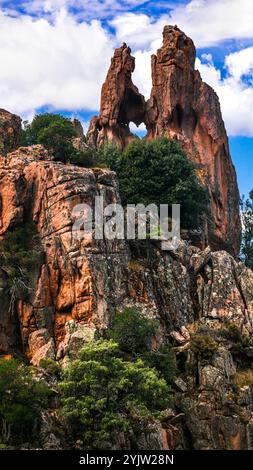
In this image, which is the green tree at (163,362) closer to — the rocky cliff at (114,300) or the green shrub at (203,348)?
the rocky cliff at (114,300)

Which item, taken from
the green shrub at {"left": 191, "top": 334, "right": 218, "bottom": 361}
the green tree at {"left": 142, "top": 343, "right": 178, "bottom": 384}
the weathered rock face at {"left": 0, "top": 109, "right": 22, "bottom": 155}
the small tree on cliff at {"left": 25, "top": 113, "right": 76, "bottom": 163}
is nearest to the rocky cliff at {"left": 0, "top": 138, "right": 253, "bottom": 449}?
the green shrub at {"left": 191, "top": 334, "right": 218, "bottom": 361}

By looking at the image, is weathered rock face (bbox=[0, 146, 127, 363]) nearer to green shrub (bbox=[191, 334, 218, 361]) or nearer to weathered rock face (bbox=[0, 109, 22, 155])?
green shrub (bbox=[191, 334, 218, 361])

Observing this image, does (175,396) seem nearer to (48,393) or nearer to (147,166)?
(48,393)

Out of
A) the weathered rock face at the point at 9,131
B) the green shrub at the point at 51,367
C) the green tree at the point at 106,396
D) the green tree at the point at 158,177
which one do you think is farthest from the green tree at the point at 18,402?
the green tree at the point at 158,177

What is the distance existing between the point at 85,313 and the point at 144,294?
6.18 meters

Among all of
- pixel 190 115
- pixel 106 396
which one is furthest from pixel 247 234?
pixel 106 396

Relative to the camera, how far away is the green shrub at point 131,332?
52.0m

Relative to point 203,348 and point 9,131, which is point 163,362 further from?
point 9,131

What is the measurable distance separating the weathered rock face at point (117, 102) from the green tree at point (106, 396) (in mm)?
44120

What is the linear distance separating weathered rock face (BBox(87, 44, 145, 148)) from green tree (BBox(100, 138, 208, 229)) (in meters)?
12.4

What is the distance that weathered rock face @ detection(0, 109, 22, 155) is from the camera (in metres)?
68.9

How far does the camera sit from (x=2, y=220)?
57.3 meters

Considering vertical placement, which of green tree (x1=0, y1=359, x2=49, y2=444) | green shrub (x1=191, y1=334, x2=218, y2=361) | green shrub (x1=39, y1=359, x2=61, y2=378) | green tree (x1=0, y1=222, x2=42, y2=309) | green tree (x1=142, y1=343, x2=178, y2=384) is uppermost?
green tree (x1=0, y1=222, x2=42, y2=309)

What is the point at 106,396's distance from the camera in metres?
45.3
